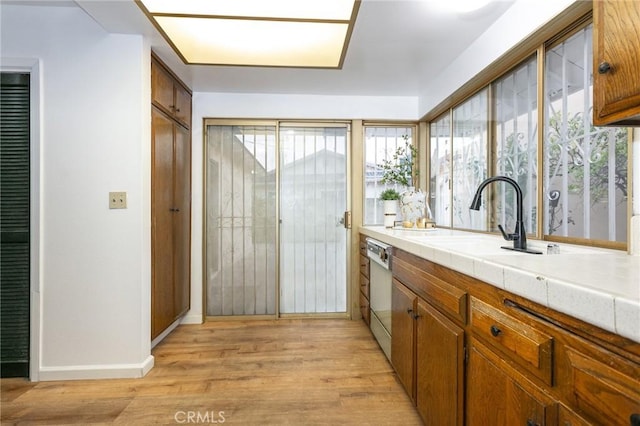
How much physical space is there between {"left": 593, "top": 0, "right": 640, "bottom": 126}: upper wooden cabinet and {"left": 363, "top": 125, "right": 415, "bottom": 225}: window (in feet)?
7.81

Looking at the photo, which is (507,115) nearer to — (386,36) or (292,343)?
(386,36)

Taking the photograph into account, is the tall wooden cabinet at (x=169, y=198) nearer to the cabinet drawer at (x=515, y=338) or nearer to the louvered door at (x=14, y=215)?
the louvered door at (x=14, y=215)

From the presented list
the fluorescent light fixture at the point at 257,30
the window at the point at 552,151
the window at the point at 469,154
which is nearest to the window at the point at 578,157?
the window at the point at 552,151

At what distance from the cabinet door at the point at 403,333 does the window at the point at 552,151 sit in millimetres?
821

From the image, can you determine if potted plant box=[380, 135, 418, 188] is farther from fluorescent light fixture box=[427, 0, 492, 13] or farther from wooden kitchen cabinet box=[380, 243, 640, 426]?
wooden kitchen cabinet box=[380, 243, 640, 426]

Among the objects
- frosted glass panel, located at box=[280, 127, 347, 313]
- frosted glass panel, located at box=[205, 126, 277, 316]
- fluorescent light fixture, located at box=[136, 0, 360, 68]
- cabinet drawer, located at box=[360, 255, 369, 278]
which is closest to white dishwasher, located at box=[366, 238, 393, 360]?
cabinet drawer, located at box=[360, 255, 369, 278]

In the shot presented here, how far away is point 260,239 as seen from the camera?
327 centimetres

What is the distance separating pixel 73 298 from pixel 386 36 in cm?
271

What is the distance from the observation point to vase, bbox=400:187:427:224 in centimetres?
270

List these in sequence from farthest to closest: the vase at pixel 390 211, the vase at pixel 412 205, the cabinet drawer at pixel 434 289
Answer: the vase at pixel 390 211
the vase at pixel 412 205
the cabinet drawer at pixel 434 289

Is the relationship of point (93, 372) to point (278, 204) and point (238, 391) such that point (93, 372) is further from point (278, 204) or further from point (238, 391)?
point (278, 204)

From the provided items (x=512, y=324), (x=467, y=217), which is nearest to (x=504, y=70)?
(x=467, y=217)

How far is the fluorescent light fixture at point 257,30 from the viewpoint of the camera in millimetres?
1671
